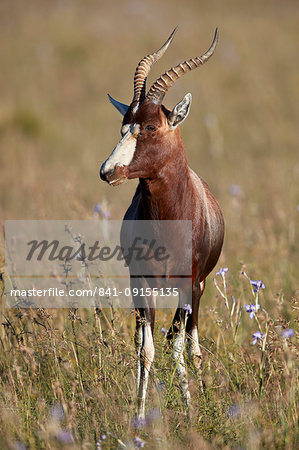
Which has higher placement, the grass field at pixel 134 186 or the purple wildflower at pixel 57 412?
the grass field at pixel 134 186

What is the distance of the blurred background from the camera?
30.8 feet

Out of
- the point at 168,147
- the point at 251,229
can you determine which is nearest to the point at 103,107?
the point at 251,229

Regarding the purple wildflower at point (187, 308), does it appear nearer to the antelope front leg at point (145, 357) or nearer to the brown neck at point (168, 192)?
the antelope front leg at point (145, 357)

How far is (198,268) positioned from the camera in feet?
14.7

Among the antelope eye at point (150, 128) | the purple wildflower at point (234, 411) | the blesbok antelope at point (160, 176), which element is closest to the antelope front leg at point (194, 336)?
the blesbok antelope at point (160, 176)

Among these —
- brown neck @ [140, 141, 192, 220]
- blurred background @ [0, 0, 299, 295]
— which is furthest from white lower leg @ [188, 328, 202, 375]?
blurred background @ [0, 0, 299, 295]

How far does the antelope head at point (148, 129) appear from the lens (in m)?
4.15

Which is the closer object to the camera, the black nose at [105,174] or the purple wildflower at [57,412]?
the purple wildflower at [57,412]

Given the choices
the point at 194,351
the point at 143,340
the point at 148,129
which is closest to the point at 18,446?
the point at 143,340

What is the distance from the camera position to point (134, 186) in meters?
12.1

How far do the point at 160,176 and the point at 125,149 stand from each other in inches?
13.5

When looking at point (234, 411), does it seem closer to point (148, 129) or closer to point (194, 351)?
point (194, 351)

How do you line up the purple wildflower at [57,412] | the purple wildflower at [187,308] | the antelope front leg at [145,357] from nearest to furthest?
the purple wildflower at [57,412] → the purple wildflower at [187,308] → the antelope front leg at [145,357]

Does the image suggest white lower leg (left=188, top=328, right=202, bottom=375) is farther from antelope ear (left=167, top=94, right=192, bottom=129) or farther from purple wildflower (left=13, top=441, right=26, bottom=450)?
antelope ear (left=167, top=94, right=192, bottom=129)
